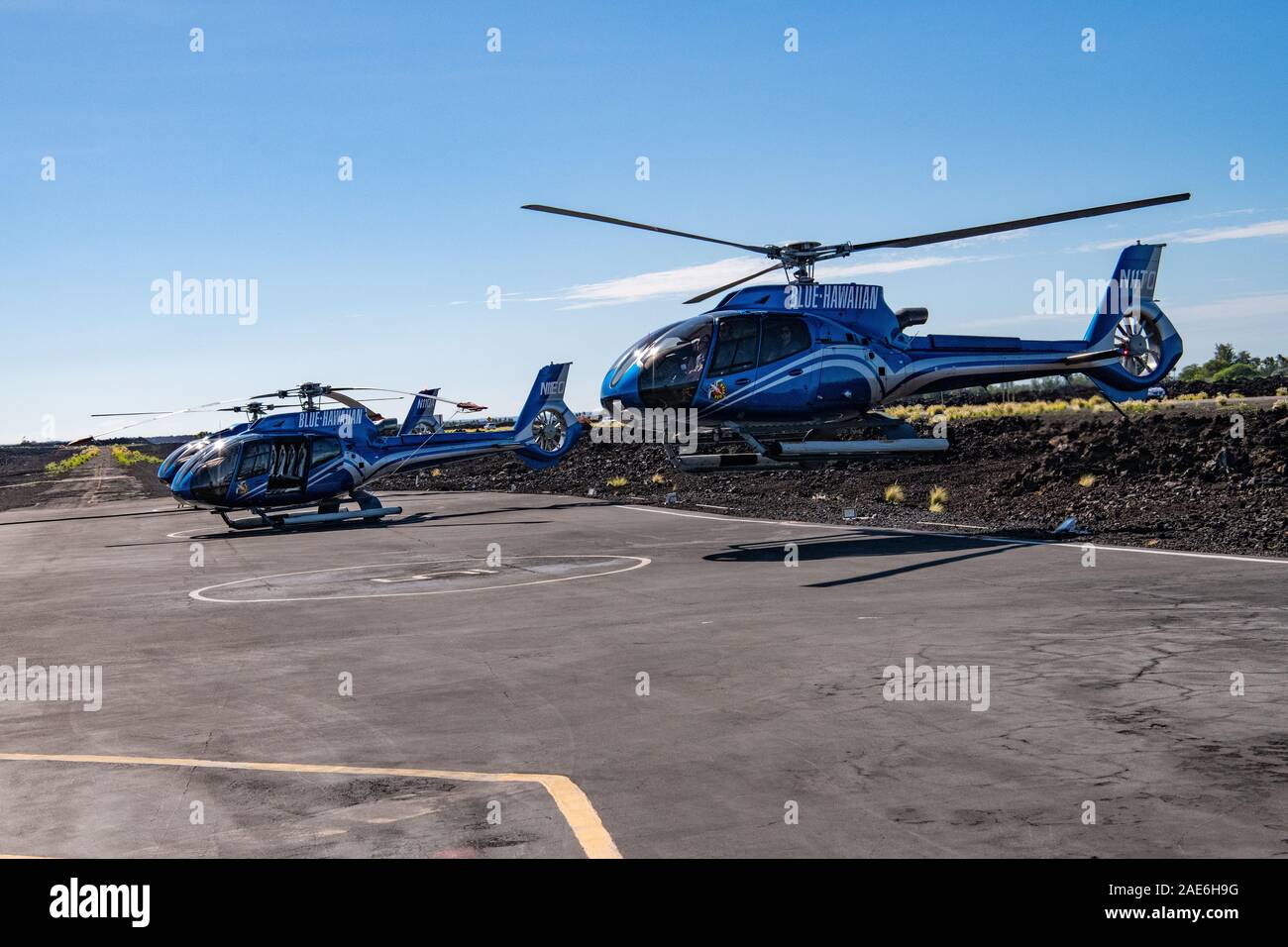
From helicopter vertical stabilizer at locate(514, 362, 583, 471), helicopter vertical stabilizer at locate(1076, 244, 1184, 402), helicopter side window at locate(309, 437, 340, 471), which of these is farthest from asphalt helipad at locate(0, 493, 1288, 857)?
helicopter vertical stabilizer at locate(514, 362, 583, 471)

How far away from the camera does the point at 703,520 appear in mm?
28969

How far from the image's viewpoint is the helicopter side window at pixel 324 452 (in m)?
32.1

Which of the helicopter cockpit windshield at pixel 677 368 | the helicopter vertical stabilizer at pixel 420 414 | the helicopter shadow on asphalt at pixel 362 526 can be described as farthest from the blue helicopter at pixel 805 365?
the helicopter vertical stabilizer at pixel 420 414

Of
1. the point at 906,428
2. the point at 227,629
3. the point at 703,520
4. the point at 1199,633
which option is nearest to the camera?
the point at 1199,633

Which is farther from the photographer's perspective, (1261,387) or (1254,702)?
(1261,387)

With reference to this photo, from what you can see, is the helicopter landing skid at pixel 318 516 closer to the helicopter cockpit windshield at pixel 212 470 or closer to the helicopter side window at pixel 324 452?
the helicopter cockpit windshield at pixel 212 470

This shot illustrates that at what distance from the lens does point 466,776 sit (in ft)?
25.4

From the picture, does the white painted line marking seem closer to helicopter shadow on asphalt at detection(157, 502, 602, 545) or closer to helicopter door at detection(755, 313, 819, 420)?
helicopter door at detection(755, 313, 819, 420)

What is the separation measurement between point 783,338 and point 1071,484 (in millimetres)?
11759

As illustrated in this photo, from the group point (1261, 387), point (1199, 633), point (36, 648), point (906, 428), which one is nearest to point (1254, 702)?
point (1199, 633)

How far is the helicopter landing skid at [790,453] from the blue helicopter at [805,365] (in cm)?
3

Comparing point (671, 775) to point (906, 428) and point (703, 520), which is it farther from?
point (703, 520)
